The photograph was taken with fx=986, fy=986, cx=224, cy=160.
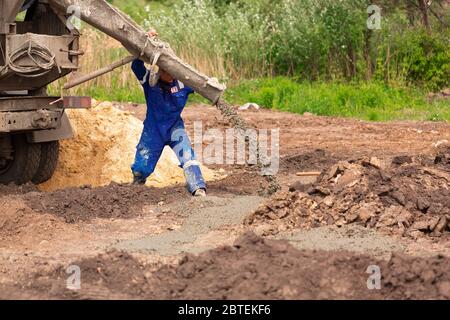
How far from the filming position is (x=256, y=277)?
19.7 ft

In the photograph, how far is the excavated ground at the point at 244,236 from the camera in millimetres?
6023

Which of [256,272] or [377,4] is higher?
[377,4]

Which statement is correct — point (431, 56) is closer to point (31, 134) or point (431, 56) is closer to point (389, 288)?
point (31, 134)

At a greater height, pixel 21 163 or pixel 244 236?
pixel 21 163

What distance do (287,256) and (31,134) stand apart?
436cm

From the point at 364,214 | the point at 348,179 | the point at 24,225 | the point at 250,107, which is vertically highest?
the point at 250,107

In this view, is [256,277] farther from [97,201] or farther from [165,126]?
[165,126]

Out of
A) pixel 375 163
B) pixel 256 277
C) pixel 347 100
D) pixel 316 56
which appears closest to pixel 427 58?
pixel 347 100

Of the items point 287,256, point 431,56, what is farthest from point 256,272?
point 431,56

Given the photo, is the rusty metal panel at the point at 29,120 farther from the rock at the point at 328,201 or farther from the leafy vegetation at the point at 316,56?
the leafy vegetation at the point at 316,56

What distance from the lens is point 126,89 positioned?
57.3 ft

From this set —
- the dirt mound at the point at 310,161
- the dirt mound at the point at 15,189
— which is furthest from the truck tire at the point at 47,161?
the dirt mound at the point at 310,161

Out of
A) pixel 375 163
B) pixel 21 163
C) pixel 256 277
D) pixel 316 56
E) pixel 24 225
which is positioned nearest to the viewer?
pixel 256 277

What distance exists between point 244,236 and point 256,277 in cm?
73
